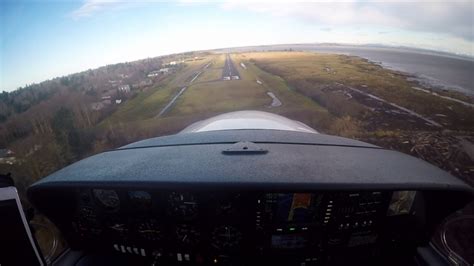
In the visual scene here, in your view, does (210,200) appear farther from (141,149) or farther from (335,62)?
(335,62)

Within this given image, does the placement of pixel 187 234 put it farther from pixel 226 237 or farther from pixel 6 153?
pixel 6 153

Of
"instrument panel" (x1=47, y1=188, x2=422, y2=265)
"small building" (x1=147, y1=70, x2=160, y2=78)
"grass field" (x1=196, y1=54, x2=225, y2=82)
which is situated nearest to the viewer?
"instrument panel" (x1=47, y1=188, x2=422, y2=265)

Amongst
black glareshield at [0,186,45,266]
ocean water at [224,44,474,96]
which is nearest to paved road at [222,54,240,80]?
ocean water at [224,44,474,96]

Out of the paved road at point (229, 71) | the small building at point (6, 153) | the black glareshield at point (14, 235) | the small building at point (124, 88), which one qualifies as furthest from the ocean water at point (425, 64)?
the small building at point (6, 153)

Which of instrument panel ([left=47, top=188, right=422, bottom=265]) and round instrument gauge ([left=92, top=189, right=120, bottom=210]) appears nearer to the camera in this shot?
instrument panel ([left=47, top=188, right=422, bottom=265])

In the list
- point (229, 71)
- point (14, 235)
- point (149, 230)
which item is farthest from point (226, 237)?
point (229, 71)

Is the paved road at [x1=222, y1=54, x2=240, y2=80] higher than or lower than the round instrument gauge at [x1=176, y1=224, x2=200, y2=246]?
higher

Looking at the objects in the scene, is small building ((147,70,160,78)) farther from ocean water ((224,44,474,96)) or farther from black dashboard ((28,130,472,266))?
black dashboard ((28,130,472,266))

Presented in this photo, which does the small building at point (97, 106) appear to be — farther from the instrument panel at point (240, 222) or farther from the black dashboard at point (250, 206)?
the instrument panel at point (240, 222)
